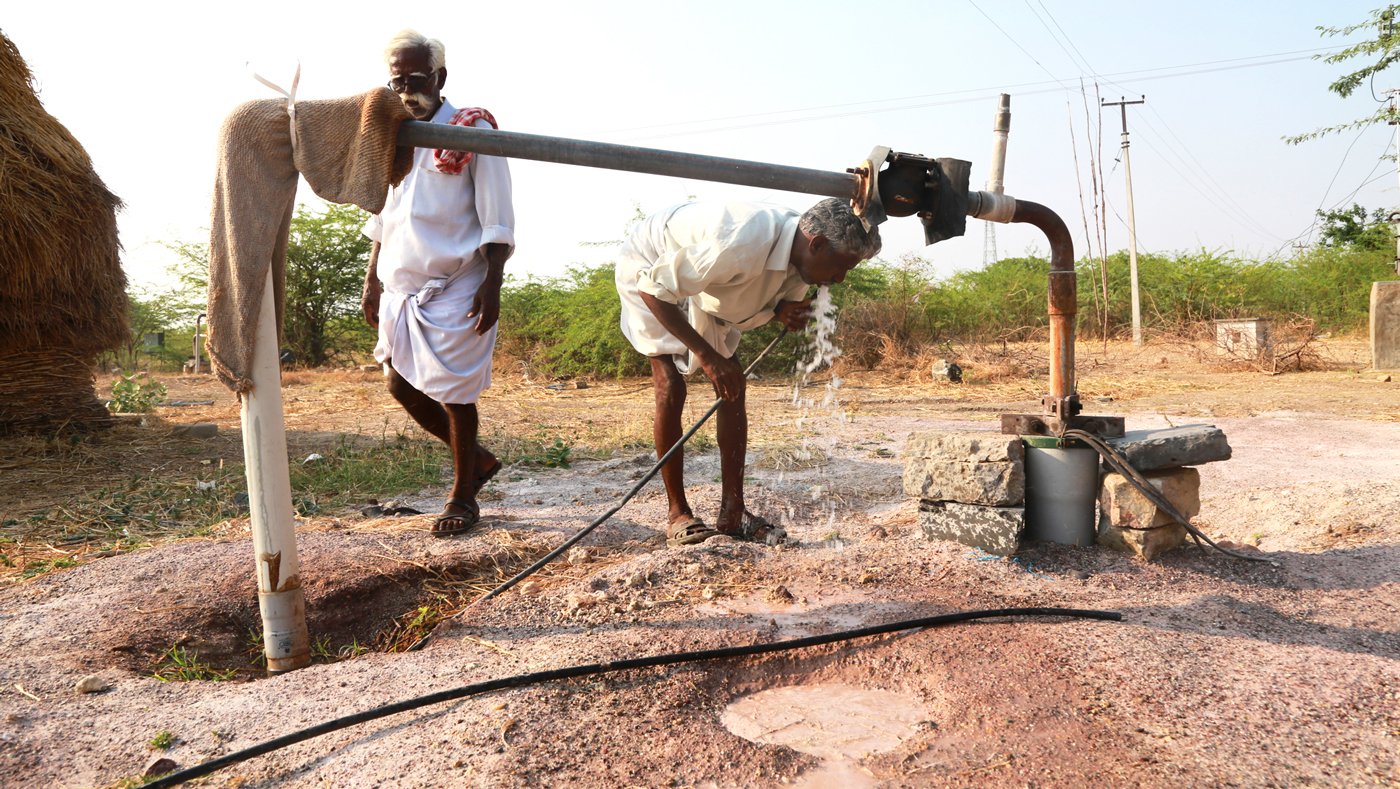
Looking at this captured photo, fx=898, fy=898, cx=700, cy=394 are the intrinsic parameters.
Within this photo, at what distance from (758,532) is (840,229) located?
1.24 m

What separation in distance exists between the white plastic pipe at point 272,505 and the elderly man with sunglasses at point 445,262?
1104 mm

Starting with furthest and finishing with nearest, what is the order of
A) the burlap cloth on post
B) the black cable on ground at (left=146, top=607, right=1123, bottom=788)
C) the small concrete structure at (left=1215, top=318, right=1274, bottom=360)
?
the small concrete structure at (left=1215, top=318, right=1274, bottom=360) < the burlap cloth on post < the black cable on ground at (left=146, top=607, right=1123, bottom=788)

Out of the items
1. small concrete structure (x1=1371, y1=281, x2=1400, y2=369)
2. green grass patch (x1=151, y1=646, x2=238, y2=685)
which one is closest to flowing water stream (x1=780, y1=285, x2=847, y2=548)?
green grass patch (x1=151, y1=646, x2=238, y2=685)

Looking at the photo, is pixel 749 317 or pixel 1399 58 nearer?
pixel 749 317

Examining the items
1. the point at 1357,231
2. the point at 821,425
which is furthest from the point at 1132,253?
the point at 821,425

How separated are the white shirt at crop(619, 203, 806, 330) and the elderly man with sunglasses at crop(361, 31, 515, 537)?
677 millimetres

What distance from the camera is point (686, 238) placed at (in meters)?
3.21

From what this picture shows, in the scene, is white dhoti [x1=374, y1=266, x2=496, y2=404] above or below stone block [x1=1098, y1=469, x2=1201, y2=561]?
above

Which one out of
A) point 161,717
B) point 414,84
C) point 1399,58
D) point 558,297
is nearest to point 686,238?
point 414,84

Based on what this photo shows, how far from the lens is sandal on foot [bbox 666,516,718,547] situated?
3357 mm

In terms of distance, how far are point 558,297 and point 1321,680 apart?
43.6 ft

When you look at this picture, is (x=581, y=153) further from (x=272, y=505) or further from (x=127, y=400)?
(x=127, y=400)

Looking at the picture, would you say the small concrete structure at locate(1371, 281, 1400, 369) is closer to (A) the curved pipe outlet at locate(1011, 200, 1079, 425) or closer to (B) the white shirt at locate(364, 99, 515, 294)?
(A) the curved pipe outlet at locate(1011, 200, 1079, 425)

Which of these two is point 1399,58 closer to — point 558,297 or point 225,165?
point 558,297
